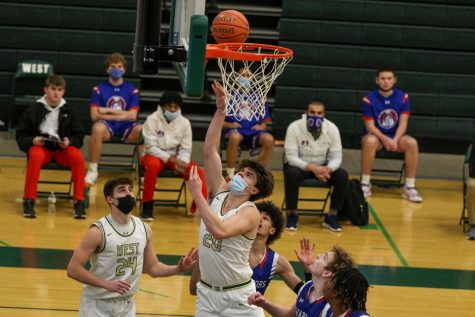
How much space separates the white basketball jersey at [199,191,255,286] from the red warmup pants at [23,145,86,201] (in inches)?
207

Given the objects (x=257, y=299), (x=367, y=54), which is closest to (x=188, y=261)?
(x=257, y=299)

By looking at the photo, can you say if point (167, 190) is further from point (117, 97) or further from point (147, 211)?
point (117, 97)

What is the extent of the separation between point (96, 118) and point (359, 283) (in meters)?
7.85

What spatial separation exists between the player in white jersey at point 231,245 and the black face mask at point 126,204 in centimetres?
66

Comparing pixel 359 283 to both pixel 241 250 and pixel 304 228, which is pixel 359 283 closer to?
pixel 241 250

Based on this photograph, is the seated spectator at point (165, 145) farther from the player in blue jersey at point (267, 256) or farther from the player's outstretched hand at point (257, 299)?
the player's outstretched hand at point (257, 299)

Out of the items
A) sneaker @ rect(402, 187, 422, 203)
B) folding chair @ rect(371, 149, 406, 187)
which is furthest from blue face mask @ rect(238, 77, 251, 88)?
→ sneaker @ rect(402, 187, 422, 203)

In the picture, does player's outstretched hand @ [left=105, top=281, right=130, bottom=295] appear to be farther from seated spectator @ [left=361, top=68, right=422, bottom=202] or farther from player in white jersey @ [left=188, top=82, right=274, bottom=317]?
seated spectator @ [left=361, top=68, right=422, bottom=202]

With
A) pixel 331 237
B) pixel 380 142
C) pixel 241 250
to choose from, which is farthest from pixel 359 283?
pixel 380 142

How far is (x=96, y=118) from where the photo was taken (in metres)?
13.8

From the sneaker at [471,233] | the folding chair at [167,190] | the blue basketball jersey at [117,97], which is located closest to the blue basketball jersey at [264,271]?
the folding chair at [167,190]

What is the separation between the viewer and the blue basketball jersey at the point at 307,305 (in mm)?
7074

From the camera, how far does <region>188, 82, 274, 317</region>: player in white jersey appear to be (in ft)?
23.8

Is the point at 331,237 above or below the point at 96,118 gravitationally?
below
